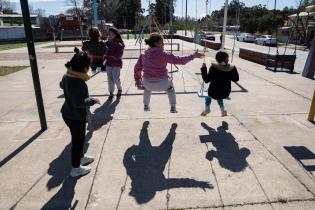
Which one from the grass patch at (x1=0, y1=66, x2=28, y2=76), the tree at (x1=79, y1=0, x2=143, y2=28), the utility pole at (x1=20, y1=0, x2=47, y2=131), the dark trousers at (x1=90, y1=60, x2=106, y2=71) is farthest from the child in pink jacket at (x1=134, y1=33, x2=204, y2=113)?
the tree at (x1=79, y1=0, x2=143, y2=28)

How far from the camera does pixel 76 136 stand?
3652mm

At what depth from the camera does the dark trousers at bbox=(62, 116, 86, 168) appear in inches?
142

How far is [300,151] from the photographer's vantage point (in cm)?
442

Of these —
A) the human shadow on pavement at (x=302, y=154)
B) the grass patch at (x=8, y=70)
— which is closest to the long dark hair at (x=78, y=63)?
the human shadow on pavement at (x=302, y=154)

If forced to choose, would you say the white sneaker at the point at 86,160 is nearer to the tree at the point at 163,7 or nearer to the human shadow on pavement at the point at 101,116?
the human shadow on pavement at the point at 101,116

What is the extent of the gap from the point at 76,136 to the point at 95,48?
3763mm

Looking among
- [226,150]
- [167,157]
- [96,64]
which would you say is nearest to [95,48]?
[96,64]

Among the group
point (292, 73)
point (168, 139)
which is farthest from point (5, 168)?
point (292, 73)

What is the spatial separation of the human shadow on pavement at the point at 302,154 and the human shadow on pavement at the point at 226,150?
628 millimetres

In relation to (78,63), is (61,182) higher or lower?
lower

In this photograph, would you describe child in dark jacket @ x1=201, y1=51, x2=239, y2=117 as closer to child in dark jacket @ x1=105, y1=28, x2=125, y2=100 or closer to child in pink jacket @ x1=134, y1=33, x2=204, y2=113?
child in pink jacket @ x1=134, y1=33, x2=204, y2=113

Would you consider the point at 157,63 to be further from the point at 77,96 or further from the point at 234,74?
the point at 77,96

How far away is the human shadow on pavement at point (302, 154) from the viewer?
3.98 meters

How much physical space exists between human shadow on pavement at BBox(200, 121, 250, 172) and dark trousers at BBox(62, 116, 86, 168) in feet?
5.73
